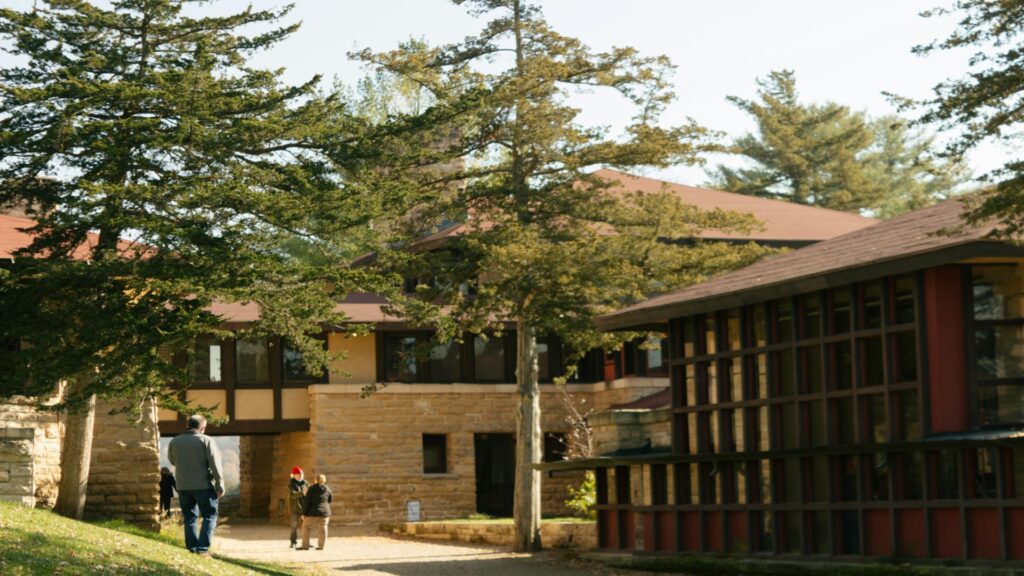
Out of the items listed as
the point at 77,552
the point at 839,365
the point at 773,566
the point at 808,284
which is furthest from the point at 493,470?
the point at 77,552

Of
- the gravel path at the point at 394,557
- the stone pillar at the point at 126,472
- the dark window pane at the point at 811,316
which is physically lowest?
the gravel path at the point at 394,557

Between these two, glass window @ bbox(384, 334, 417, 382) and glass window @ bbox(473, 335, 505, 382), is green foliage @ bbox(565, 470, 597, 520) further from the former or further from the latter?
glass window @ bbox(384, 334, 417, 382)

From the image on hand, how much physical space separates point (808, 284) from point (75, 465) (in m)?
11.2

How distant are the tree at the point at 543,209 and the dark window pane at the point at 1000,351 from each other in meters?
9.00

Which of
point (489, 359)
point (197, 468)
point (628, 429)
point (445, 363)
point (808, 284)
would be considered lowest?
point (197, 468)

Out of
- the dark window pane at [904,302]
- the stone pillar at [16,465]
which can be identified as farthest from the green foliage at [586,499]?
the stone pillar at [16,465]

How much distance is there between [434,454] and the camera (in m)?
37.1

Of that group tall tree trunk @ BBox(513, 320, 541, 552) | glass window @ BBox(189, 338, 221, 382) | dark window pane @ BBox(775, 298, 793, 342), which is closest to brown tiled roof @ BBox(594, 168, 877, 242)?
tall tree trunk @ BBox(513, 320, 541, 552)

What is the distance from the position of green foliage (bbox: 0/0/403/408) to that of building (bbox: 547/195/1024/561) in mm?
5212

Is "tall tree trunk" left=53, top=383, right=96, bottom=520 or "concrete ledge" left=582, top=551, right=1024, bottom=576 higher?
"tall tree trunk" left=53, top=383, right=96, bottom=520

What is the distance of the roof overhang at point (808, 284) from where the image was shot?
17.3 meters

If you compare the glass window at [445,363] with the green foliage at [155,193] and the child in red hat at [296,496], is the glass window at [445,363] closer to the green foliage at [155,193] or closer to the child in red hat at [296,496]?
the child in red hat at [296,496]

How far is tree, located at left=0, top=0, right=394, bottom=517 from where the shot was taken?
20984 mm

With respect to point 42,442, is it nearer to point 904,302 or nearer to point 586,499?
point 586,499
